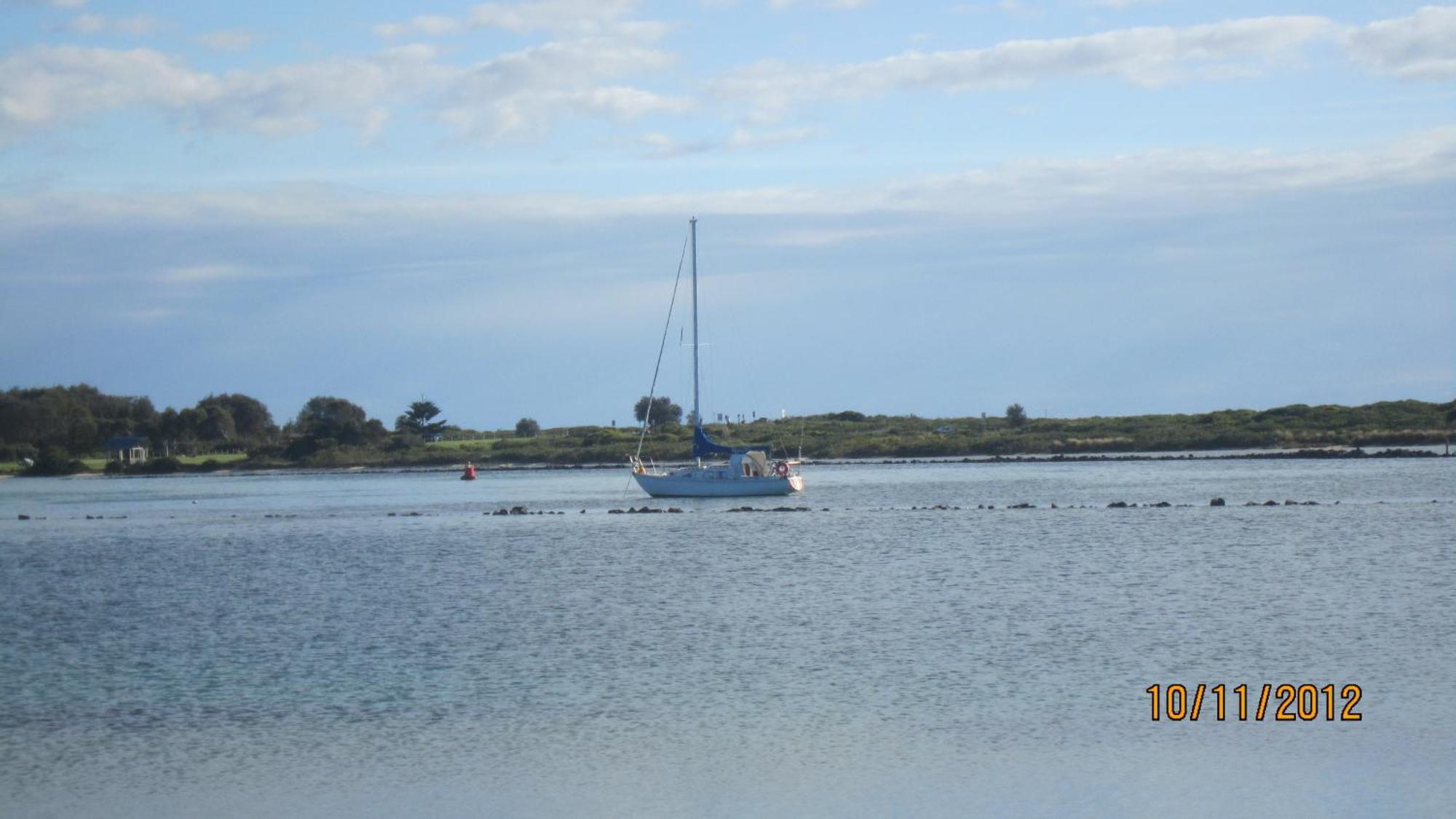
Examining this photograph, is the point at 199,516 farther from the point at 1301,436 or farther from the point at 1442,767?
the point at 1301,436

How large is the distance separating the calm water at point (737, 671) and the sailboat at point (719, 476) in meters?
18.7

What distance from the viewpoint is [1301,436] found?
112m

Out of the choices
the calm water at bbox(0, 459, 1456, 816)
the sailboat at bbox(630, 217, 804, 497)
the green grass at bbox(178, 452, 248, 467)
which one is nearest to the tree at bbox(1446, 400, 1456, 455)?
the sailboat at bbox(630, 217, 804, 497)

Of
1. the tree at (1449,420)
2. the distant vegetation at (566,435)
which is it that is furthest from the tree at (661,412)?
the tree at (1449,420)

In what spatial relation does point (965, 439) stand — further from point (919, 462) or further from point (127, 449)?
point (127, 449)

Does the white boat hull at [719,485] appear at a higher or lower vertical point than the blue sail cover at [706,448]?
lower

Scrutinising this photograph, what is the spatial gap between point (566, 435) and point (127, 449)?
42.3m

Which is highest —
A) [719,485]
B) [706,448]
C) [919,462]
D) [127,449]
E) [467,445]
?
[127,449]

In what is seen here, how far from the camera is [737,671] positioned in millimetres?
21234

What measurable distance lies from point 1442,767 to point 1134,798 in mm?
3128

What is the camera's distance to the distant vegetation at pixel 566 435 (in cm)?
11725

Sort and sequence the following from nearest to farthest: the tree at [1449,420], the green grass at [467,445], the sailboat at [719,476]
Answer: the sailboat at [719,476]
the tree at [1449,420]
the green grass at [467,445]

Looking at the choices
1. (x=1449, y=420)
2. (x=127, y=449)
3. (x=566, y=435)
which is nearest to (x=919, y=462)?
(x=1449, y=420)

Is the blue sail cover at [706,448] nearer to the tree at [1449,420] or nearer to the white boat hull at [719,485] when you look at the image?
the white boat hull at [719,485]
